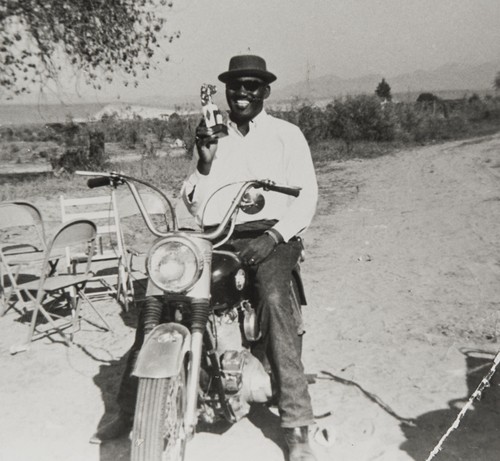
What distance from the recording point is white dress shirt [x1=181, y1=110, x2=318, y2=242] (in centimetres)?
343

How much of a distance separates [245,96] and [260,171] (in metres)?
0.48

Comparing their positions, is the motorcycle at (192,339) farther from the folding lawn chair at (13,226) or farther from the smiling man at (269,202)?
the folding lawn chair at (13,226)

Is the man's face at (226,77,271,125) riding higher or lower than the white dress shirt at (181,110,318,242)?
higher

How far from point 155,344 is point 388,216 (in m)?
7.92

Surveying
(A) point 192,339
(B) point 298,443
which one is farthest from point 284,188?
(B) point 298,443

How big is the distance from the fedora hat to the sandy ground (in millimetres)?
2153

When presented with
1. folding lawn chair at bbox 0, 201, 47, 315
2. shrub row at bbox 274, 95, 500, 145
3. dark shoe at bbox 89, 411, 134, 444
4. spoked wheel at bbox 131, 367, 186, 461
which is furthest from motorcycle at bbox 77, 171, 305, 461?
shrub row at bbox 274, 95, 500, 145

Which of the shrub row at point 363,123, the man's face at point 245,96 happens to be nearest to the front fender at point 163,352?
the man's face at point 245,96

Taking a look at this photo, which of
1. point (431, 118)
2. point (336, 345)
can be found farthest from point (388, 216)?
point (431, 118)

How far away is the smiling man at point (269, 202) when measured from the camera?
10.1 feet

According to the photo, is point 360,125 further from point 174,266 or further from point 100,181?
point 174,266

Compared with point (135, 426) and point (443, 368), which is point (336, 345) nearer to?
point (443, 368)

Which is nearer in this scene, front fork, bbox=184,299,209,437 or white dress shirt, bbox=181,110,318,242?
front fork, bbox=184,299,209,437

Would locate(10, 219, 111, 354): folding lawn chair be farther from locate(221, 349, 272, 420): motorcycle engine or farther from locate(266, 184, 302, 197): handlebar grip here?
locate(266, 184, 302, 197): handlebar grip
